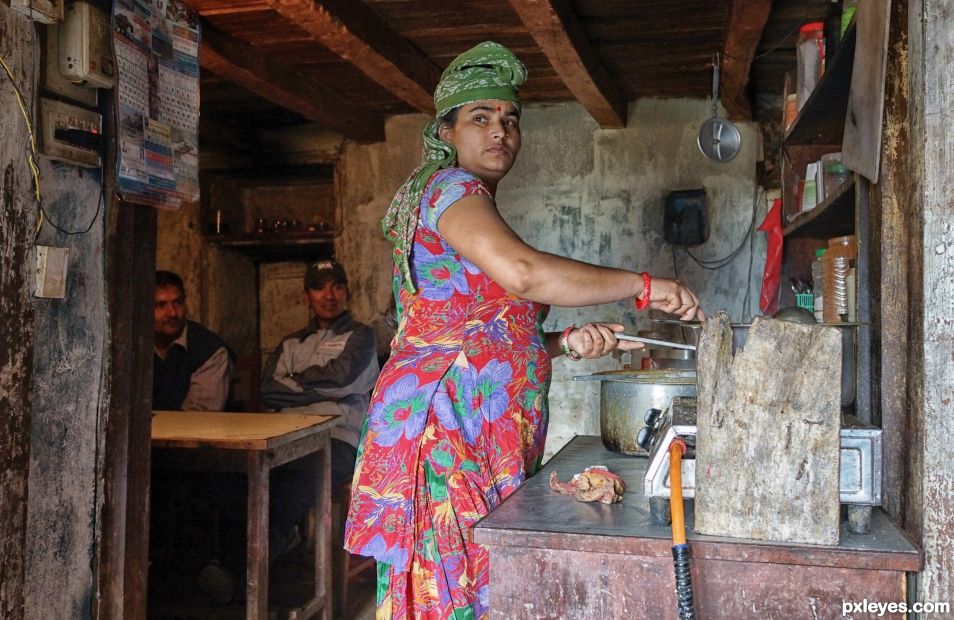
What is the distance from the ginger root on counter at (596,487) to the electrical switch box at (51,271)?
1.47 metres

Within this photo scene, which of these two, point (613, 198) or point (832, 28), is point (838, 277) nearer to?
point (832, 28)

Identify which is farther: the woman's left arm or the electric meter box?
the electric meter box

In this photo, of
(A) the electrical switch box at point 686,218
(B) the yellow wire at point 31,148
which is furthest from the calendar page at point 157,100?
(A) the electrical switch box at point 686,218

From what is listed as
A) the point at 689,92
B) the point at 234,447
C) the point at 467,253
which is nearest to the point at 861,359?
the point at 467,253

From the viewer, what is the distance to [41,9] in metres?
2.11

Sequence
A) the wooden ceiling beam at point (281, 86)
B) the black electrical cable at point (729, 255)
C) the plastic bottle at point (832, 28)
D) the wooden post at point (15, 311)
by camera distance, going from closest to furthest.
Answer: the wooden post at point (15, 311) < the plastic bottle at point (832, 28) < the wooden ceiling beam at point (281, 86) < the black electrical cable at point (729, 255)

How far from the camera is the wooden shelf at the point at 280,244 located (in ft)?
20.3

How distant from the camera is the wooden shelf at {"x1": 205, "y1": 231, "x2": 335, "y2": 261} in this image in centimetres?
620

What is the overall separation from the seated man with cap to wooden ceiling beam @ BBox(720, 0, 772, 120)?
2375 millimetres

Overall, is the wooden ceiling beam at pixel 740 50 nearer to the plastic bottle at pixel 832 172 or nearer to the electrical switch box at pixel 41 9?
the plastic bottle at pixel 832 172

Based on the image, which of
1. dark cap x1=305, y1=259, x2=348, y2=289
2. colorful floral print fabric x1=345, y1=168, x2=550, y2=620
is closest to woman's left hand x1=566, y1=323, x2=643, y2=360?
colorful floral print fabric x1=345, y1=168, x2=550, y2=620

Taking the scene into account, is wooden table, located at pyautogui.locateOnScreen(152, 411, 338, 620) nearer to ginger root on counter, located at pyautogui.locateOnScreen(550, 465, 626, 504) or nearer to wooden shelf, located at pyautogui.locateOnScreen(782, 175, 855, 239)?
ginger root on counter, located at pyautogui.locateOnScreen(550, 465, 626, 504)

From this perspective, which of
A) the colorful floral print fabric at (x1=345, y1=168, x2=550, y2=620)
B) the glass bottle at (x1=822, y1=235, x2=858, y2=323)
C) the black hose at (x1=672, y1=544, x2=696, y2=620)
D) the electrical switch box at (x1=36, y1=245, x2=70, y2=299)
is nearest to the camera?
the black hose at (x1=672, y1=544, x2=696, y2=620)

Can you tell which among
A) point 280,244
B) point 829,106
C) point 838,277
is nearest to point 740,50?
point 829,106
